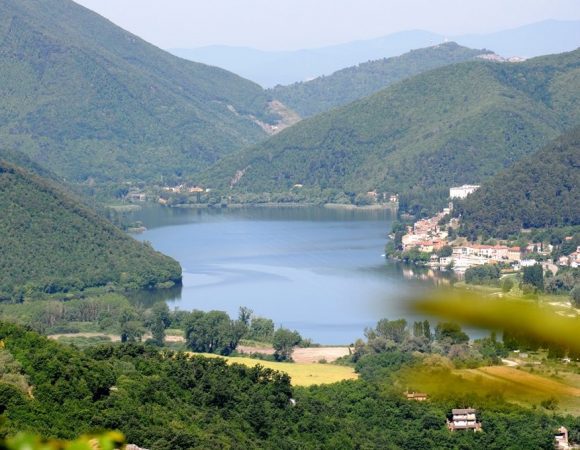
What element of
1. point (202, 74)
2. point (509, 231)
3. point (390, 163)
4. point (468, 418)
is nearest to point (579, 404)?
point (468, 418)

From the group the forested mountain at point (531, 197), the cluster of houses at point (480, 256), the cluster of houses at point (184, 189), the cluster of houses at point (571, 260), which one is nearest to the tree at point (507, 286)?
the cluster of houses at point (571, 260)

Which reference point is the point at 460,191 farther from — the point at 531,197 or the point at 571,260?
the point at 571,260

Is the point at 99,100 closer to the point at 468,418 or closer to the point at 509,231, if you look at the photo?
the point at 509,231

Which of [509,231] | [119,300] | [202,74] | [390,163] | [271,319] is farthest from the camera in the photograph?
[202,74]

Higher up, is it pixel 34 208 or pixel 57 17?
pixel 57 17

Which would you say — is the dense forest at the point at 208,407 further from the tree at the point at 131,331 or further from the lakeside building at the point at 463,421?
the tree at the point at 131,331
